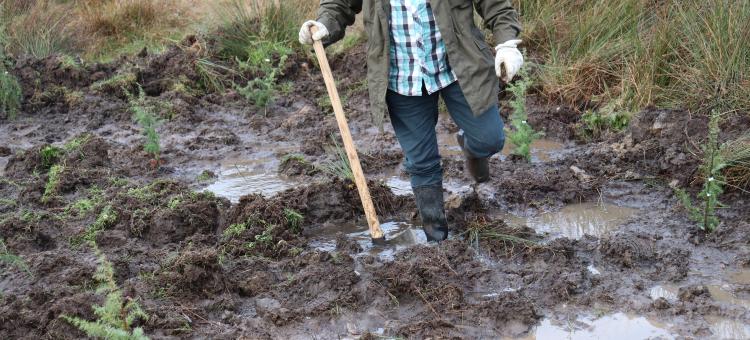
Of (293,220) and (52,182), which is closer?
(293,220)

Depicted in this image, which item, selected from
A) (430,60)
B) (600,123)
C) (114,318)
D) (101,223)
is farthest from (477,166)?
(114,318)

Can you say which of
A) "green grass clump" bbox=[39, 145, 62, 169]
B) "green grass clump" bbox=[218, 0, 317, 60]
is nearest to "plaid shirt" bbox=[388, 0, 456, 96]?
"green grass clump" bbox=[39, 145, 62, 169]

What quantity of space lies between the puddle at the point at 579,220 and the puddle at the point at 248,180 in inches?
65.3

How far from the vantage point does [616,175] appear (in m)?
5.31

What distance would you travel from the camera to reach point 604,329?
3646 mm

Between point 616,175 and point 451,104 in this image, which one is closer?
point 451,104

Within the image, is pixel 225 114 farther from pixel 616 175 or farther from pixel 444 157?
pixel 616 175

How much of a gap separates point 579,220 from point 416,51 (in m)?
1.50

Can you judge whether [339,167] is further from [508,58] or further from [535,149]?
[508,58]

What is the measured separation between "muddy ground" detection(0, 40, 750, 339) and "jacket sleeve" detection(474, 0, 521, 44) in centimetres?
110

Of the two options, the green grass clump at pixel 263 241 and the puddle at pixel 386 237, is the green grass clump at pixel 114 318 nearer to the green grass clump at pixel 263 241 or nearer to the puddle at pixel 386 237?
the green grass clump at pixel 263 241

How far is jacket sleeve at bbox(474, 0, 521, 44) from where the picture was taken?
160 inches

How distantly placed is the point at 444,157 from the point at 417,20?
6.67ft

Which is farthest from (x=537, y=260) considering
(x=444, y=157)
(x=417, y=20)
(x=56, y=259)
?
(x=56, y=259)
